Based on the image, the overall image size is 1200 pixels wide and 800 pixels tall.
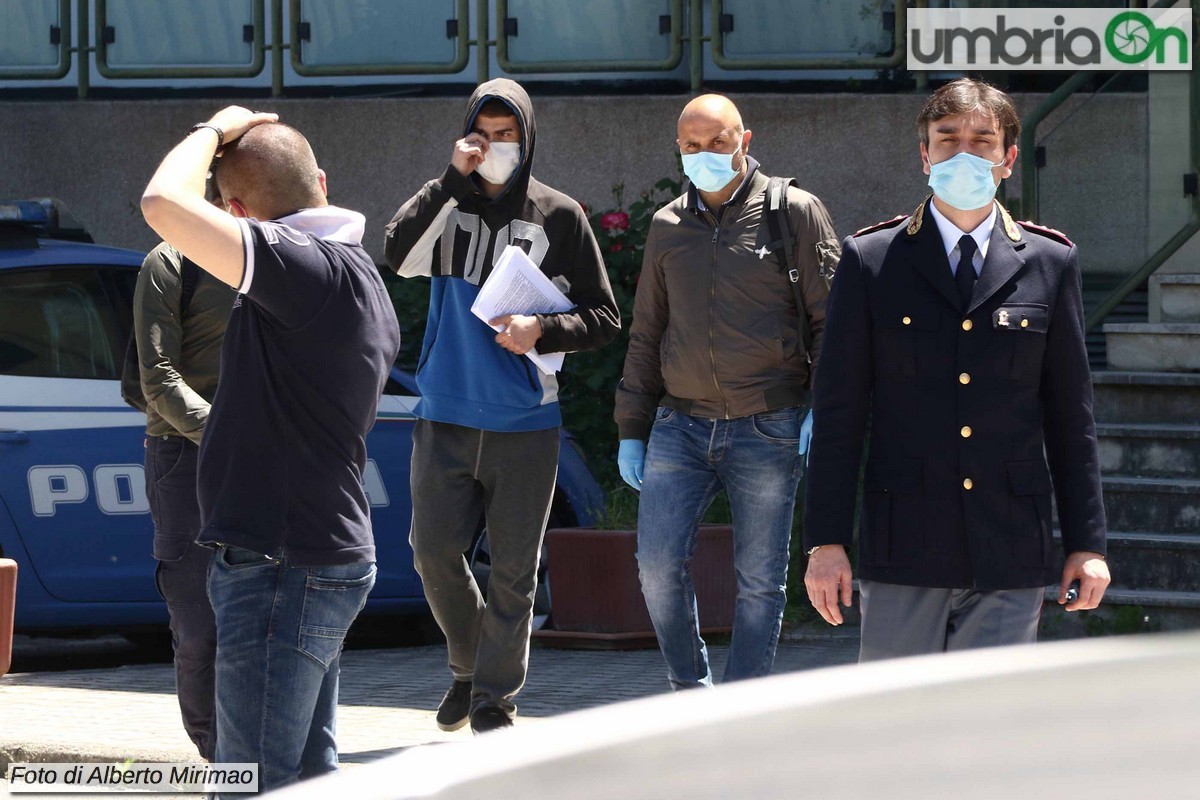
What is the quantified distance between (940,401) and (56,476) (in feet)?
15.0

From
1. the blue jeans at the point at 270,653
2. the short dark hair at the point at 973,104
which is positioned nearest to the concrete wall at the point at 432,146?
the short dark hair at the point at 973,104

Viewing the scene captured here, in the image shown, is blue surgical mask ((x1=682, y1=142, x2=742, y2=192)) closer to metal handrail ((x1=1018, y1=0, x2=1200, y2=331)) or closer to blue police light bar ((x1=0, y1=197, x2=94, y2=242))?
blue police light bar ((x1=0, y1=197, x2=94, y2=242))

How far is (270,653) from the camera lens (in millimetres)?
3824

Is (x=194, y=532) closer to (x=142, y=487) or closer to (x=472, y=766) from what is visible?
(x=142, y=487)

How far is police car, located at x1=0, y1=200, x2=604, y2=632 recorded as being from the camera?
292 inches

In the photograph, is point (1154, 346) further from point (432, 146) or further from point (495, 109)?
point (432, 146)

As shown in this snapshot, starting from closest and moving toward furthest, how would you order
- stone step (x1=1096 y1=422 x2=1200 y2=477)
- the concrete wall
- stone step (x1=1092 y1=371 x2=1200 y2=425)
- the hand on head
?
the hand on head < stone step (x1=1096 y1=422 x2=1200 y2=477) < stone step (x1=1092 y1=371 x2=1200 y2=425) < the concrete wall

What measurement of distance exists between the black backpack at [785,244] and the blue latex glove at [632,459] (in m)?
0.71

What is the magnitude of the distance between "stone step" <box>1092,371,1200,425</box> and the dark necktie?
4650mm

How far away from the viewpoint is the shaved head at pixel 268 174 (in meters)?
3.97

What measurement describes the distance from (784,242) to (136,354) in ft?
6.75

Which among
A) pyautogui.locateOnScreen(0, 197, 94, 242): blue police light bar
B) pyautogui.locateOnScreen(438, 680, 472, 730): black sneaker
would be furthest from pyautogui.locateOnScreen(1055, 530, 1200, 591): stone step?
pyautogui.locateOnScreen(0, 197, 94, 242): blue police light bar

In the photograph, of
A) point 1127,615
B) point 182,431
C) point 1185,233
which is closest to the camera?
point 182,431

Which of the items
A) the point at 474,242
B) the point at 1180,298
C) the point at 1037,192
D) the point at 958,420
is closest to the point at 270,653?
the point at 958,420
